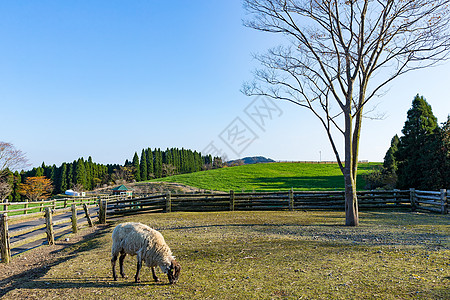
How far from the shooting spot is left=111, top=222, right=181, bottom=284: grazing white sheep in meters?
5.44

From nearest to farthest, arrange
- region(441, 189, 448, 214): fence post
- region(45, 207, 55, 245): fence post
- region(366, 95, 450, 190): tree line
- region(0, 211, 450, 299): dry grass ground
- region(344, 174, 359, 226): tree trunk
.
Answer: region(0, 211, 450, 299): dry grass ground < region(45, 207, 55, 245): fence post < region(344, 174, 359, 226): tree trunk < region(441, 189, 448, 214): fence post < region(366, 95, 450, 190): tree line

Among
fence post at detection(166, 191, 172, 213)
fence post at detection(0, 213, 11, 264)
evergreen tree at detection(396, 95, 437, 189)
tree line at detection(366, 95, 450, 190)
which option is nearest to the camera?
fence post at detection(0, 213, 11, 264)

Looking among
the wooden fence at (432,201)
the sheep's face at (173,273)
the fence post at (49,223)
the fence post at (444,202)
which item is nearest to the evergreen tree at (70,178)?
the fence post at (49,223)

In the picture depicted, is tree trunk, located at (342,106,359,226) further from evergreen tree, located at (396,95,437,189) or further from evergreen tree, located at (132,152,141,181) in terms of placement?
evergreen tree, located at (132,152,141,181)

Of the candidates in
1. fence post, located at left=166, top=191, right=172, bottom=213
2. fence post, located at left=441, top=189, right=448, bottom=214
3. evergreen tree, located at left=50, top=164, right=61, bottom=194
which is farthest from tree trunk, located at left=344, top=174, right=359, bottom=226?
evergreen tree, located at left=50, top=164, right=61, bottom=194

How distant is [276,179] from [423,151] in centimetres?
3309

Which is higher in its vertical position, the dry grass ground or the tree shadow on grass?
the dry grass ground

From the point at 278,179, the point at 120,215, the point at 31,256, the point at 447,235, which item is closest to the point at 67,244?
the point at 31,256

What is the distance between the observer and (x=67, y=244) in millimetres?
10852

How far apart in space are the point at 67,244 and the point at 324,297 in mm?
9789

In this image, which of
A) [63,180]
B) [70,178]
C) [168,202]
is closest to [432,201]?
[168,202]

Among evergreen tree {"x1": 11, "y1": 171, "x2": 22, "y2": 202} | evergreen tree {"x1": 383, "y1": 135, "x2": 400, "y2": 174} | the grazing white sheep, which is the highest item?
evergreen tree {"x1": 383, "y1": 135, "x2": 400, "y2": 174}

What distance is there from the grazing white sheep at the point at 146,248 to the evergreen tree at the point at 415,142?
2728 centimetres

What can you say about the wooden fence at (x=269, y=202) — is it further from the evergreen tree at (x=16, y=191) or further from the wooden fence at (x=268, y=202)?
the evergreen tree at (x=16, y=191)
